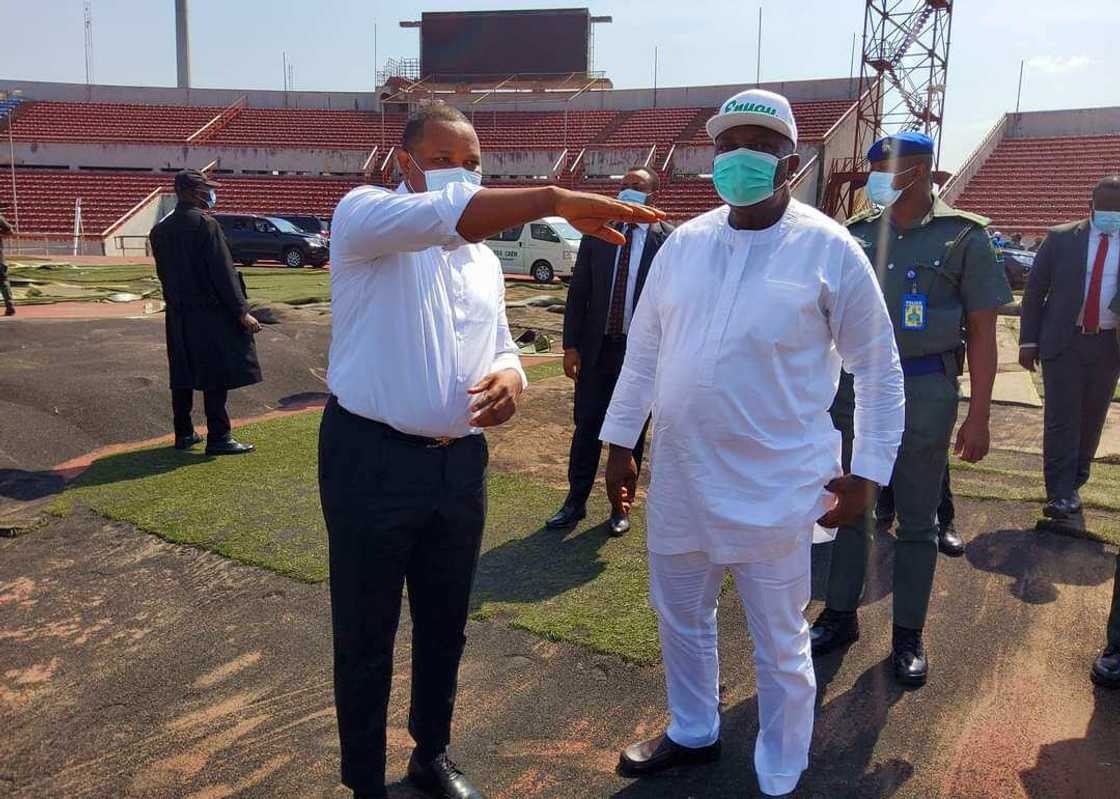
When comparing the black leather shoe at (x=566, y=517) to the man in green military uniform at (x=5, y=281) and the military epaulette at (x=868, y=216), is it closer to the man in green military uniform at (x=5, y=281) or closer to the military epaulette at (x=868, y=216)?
the military epaulette at (x=868, y=216)

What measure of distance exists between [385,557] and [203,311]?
4.49 meters

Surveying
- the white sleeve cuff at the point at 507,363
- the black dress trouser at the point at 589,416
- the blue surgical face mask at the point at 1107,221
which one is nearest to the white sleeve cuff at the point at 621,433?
the white sleeve cuff at the point at 507,363

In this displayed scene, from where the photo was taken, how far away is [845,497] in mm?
2418

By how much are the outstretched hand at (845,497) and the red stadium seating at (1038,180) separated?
29.4 m

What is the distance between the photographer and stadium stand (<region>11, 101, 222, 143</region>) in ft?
123

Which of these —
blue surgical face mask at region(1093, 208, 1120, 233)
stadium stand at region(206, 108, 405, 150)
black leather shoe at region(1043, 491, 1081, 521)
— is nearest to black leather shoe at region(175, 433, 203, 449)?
black leather shoe at region(1043, 491, 1081, 521)

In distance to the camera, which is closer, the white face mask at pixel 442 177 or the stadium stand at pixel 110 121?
the white face mask at pixel 442 177

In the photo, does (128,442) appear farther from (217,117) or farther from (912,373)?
(217,117)

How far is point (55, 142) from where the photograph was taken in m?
35.8

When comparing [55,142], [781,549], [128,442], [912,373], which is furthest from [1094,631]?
[55,142]

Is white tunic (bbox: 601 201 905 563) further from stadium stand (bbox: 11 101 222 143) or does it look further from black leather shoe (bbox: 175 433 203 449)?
stadium stand (bbox: 11 101 222 143)

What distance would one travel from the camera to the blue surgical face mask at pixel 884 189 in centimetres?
342

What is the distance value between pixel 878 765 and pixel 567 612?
142 cm

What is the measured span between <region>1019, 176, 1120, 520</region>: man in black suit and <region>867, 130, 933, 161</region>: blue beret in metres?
2.35
